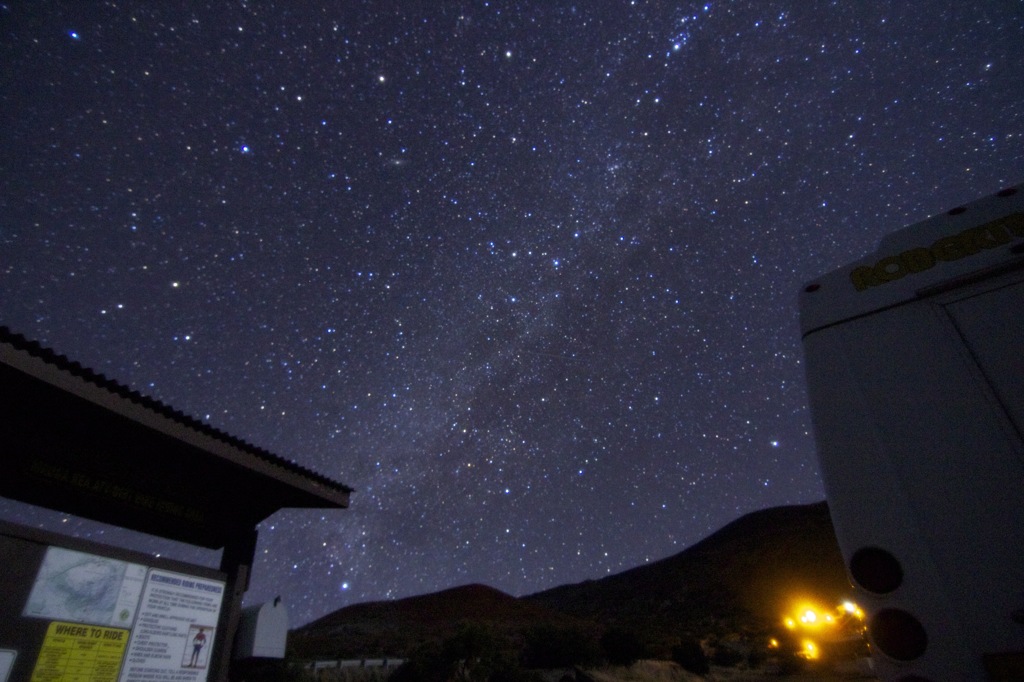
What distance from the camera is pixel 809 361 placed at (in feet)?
11.0

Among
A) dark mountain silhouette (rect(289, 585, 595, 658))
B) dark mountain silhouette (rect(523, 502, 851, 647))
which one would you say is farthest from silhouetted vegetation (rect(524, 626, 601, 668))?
dark mountain silhouette (rect(523, 502, 851, 647))

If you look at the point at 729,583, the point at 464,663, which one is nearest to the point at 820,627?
the point at 464,663

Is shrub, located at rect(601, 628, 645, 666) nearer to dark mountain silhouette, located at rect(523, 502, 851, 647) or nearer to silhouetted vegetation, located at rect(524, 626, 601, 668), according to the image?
silhouetted vegetation, located at rect(524, 626, 601, 668)

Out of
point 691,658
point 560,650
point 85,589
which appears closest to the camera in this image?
point 85,589

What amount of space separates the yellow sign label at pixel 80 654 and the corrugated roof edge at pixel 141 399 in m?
2.24

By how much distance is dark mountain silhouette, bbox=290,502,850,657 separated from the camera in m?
36.5

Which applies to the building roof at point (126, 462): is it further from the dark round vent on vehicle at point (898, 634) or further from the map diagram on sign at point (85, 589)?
the dark round vent on vehicle at point (898, 634)

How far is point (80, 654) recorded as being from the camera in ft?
17.1

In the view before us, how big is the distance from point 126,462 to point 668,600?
168 ft

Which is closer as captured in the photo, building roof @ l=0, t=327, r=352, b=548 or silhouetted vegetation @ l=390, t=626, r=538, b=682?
building roof @ l=0, t=327, r=352, b=548

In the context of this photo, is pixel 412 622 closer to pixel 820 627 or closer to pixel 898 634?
pixel 820 627

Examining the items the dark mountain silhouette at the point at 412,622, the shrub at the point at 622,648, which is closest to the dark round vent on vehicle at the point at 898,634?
the dark mountain silhouette at the point at 412,622

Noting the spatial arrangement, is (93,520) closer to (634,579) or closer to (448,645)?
(448,645)

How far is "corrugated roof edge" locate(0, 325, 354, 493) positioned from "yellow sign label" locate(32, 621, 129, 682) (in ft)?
7.35
